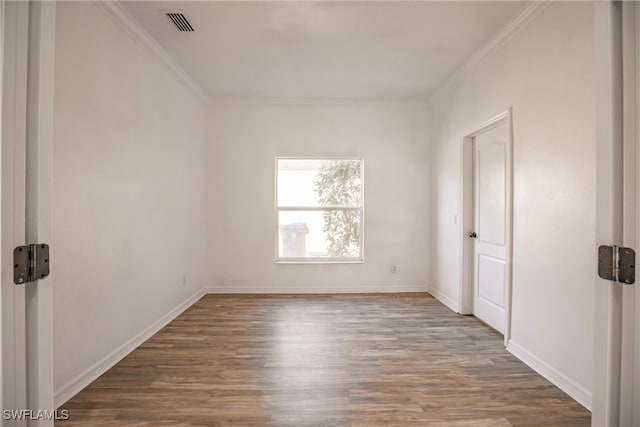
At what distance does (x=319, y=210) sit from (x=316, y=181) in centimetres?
45

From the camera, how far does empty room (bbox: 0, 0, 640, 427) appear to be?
2.88 feet

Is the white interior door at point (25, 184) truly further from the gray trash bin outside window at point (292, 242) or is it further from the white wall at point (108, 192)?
the gray trash bin outside window at point (292, 242)

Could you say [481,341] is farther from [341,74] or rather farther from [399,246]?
[341,74]

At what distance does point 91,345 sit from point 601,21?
10.5 ft

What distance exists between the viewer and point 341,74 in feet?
12.9

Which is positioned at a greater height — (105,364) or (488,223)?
(488,223)

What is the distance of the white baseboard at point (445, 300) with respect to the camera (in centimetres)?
401

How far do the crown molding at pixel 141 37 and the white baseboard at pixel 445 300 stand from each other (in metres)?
4.29

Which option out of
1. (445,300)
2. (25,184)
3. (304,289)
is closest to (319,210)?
(304,289)

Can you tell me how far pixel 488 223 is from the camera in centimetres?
351

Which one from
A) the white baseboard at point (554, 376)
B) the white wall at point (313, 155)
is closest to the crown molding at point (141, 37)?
the white wall at point (313, 155)

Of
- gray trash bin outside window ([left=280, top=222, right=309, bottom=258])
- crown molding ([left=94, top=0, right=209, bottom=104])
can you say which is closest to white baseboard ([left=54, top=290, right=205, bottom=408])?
gray trash bin outside window ([left=280, top=222, right=309, bottom=258])

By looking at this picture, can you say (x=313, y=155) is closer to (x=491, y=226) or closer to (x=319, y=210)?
(x=319, y=210)

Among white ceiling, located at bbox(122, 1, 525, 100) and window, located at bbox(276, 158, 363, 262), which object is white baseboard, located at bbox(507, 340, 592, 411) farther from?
white ceiling, located at bbox(122, 1, 525, 100)
